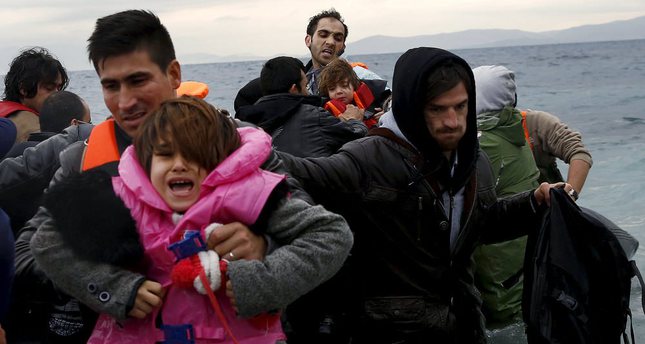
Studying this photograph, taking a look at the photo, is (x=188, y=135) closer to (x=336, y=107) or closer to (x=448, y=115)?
(x=448, y=115)

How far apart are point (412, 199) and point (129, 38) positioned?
1258 millimetres

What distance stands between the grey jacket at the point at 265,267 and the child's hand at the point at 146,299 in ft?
0.06

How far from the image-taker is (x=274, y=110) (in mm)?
5180

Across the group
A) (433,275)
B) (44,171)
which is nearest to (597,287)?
(433,275)

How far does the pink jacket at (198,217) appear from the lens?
2551 millimetres

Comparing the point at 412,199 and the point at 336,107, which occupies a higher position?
the point at 412,199

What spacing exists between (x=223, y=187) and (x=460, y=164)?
1.36 m

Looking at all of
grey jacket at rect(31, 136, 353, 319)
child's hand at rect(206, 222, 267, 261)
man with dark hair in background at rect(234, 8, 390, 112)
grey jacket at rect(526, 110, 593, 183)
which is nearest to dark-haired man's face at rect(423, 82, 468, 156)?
grey jacket at rect(31, 136, 353, 319)

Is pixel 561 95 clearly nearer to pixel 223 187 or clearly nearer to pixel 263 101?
pixel 263 101

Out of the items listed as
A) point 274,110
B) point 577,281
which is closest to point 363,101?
point 274,110

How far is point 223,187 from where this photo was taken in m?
2.55

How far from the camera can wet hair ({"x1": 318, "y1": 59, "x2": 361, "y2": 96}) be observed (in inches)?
249

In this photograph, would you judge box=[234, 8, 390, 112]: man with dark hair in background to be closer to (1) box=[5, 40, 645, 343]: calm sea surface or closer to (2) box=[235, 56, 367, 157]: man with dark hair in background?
(2) box=[235, 56, 367, 157]: man with dark hair in background

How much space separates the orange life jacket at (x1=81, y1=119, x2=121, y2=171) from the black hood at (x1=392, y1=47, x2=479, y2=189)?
115cm
